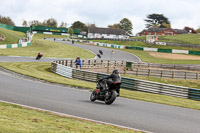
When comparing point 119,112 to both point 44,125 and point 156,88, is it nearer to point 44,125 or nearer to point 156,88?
point 44,125

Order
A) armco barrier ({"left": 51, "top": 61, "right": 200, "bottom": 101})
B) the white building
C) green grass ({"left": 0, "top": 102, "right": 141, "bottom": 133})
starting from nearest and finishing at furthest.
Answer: green grass ({"left": 0, "top": 102, "right": 141, "bottom": 133}), armco barrier ({"left": 51, "top": 61, "right": 200, "bottom": 101}), the white building

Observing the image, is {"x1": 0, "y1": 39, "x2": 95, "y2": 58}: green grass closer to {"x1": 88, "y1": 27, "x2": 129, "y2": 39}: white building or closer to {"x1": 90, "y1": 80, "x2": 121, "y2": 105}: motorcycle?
{"x1": 90, "y1": 80, "x2": 121, "y2": 105}: motorcycle

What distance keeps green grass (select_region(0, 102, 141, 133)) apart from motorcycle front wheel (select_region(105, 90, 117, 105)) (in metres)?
3.60

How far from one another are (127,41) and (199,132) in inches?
3826

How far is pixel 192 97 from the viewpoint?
2166 centimetres

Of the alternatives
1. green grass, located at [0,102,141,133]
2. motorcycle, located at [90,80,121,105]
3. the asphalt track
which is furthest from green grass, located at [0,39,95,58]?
green grass, located at [0,102,141,133]

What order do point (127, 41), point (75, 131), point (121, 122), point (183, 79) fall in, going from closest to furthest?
point (75, 131), point (121, 122), point (183, 79), point (127, 41)

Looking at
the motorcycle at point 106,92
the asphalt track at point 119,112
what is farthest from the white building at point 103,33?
the motorcycle at point 106,92

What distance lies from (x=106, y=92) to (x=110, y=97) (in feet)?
1.20

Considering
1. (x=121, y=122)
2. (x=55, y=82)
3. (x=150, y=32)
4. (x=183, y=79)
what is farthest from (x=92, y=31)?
(x=121, y=122)

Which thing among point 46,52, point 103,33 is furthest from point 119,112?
point 103,33

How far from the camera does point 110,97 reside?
14266mm

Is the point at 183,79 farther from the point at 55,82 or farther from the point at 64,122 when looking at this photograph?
the point at 64,122

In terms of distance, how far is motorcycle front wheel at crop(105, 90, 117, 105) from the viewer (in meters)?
14.1
